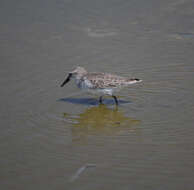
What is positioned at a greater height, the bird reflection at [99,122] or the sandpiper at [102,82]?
the sandpiper at [102,82]

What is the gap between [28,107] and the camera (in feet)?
29.3

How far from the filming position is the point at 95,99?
9.85 metres

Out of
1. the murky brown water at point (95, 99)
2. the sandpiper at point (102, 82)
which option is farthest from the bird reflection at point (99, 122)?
the sandpiper at point (102, 82)

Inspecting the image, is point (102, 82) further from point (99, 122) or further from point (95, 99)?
point (99, 122)

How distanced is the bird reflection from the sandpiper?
0.40 metres

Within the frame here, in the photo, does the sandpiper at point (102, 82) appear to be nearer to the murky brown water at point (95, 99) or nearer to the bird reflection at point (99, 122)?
the murky brown water at point (95, 99)

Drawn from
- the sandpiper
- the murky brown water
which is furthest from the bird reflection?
the sandpiper

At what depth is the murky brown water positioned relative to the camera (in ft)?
21.0

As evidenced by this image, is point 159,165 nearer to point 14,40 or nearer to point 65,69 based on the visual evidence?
point 65,69

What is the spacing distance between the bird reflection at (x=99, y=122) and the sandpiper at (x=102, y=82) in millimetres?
401

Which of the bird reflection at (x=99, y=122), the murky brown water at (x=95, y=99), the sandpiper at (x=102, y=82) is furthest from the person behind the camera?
the sandpiper at (x=102, y=82)

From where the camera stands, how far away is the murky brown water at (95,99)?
21.0ft

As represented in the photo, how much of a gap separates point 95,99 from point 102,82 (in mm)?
524

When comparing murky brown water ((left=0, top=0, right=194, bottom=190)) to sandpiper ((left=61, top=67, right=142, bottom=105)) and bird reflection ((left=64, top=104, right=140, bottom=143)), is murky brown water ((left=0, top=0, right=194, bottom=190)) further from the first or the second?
sandpiper ((left=61, top=67, right=142, bottom=105))
